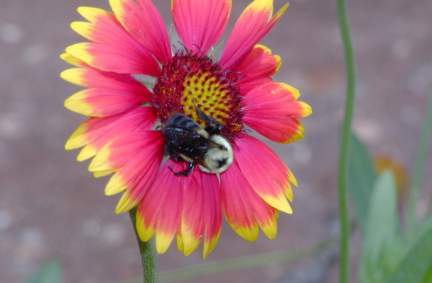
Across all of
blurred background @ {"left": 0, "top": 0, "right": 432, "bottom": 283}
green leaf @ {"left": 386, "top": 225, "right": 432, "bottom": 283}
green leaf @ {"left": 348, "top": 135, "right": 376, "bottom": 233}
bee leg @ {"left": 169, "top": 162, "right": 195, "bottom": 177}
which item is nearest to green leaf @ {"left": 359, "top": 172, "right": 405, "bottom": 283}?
green leaf @ {"left": 348, "top": 135, "right": 376, "bottom": 233}

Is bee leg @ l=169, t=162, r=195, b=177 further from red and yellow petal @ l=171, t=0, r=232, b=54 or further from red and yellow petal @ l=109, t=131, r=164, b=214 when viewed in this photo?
red and yellow petal @ l=171, t=0, r=232, b=54

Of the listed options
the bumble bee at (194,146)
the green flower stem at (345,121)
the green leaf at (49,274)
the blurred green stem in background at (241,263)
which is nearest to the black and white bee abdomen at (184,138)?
the bumble bee at (194,146)

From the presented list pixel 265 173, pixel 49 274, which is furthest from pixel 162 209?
pixel 49 274

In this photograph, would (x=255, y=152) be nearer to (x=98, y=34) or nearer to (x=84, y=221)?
(x=98, y=34)

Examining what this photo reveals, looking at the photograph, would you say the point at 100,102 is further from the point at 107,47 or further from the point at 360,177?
the point at 360,177

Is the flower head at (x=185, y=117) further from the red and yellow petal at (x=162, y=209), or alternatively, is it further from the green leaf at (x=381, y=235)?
the green leaf at (x=381, y=235)
